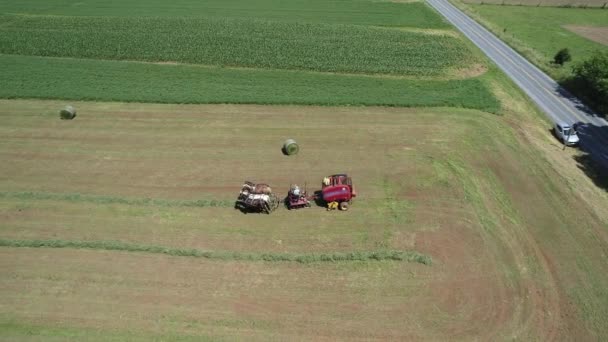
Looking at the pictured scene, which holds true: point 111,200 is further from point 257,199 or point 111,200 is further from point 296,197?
point 296,197

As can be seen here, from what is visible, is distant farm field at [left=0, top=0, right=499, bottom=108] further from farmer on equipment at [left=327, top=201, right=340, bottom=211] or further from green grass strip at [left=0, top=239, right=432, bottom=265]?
green grass strip at [left=0, top=239, right=432, bottom=265]

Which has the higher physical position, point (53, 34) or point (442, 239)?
point (53, 34)

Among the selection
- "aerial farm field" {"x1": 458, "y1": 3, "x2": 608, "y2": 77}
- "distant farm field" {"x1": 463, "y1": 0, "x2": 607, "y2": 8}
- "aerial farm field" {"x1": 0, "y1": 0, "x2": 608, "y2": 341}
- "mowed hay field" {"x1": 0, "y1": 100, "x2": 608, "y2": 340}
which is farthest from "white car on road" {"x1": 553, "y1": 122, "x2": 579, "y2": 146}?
"distant farm field" {"x1": 463, "y1": 0, "x2": 607, "y2": 8}

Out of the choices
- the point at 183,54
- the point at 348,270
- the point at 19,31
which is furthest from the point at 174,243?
the point at 19,31

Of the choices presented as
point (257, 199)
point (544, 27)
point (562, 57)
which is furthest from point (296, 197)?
point (544, 27)

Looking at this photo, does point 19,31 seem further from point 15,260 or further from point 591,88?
point 591,88

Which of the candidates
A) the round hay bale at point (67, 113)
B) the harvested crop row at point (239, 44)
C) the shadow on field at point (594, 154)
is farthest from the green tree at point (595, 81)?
the round hay bale at point (67, 113)

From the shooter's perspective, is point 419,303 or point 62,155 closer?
point 419,303
